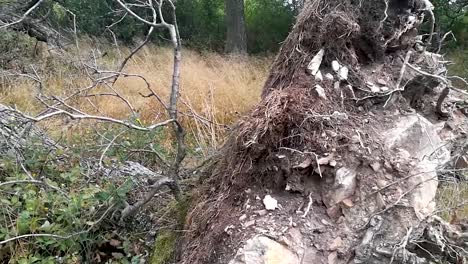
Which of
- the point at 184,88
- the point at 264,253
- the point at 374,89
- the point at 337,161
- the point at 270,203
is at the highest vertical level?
the point at 374,89

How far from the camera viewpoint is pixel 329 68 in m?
2.80

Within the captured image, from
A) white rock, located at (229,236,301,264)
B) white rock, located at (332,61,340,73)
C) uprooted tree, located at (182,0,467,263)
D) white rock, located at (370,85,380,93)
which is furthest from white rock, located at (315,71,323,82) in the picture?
white rock, located at (229,236,301,264)

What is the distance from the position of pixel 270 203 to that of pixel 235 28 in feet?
23.8

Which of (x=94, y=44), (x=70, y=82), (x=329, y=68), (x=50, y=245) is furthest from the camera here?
(x=94, y=44)

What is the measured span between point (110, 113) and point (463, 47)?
249 inches

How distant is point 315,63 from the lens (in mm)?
2738

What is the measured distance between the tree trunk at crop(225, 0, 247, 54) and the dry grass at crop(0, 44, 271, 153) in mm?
1200

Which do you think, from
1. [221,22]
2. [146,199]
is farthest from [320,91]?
[221,22]

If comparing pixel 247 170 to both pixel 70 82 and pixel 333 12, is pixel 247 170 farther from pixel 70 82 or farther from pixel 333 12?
pixel 70 82

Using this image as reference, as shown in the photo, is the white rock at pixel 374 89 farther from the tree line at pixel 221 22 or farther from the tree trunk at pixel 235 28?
the tree trunk at pixel 235 28

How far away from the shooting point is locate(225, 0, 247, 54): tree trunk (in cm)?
906

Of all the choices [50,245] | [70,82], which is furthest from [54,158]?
[70,82]

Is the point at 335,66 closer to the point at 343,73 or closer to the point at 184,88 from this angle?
the point at 343,73

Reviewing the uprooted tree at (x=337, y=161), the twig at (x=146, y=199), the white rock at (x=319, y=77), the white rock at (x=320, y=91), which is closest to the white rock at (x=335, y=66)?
the uprooted tree at (x=337, y=161)
